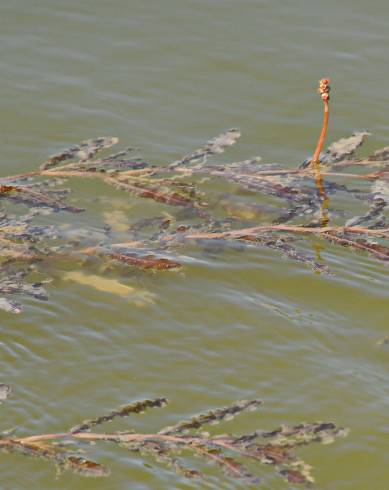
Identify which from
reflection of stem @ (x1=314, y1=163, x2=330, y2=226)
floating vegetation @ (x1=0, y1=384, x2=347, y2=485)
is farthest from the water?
reflection of stem @ (x1=314, y1=163, x2=330, y2=226)

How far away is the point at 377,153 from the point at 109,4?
2950 mm

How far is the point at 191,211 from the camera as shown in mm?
5137

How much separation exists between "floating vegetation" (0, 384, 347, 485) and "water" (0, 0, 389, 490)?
1.8 inches

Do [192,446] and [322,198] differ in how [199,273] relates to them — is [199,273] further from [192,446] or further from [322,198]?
[192,446]

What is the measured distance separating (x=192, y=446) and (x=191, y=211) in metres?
1.85

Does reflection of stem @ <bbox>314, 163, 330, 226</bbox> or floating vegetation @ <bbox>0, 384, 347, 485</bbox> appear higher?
reflection of stem @ <bbox>314, 163, 330, 226</bbox>

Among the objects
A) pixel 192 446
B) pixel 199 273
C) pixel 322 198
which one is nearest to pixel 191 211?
pixel 199 273

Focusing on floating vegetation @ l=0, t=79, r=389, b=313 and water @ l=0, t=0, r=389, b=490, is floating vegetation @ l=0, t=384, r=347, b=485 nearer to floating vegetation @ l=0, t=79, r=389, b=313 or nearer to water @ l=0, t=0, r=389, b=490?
water @ l=0, t=0, r=389, b=490

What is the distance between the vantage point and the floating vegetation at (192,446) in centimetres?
343

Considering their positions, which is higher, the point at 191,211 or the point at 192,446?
the point at 191,211

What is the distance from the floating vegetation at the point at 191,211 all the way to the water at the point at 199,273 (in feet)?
0.36

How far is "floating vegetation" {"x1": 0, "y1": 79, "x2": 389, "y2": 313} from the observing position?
4.67 m

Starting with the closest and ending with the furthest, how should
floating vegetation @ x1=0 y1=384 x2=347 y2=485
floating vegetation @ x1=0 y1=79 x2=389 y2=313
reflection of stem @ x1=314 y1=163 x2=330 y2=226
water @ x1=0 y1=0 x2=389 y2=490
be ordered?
floating vegetation @ x1=0 y1=384 x2=347 y2=485, water @ x1=0 y1=0 x2=389 y2=490, floating vegetation @ x1=0 y1=79 x2=389 y2=313, reflection of stem @ x1=314 y1=163 x2=330 y2=226

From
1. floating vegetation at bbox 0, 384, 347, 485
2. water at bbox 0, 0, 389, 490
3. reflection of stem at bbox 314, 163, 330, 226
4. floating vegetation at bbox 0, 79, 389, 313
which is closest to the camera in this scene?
floating vegetation at bbox 0, 384, 347, 485
